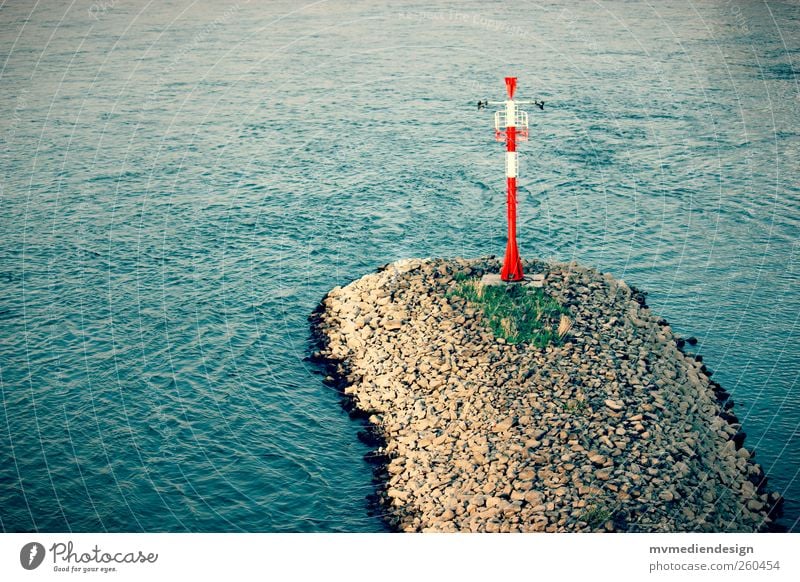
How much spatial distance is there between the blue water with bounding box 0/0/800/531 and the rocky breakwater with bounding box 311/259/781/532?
6.42ft

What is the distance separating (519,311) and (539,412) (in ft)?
24.6

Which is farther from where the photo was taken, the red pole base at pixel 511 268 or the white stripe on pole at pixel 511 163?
the red pole base at pixel 511 268

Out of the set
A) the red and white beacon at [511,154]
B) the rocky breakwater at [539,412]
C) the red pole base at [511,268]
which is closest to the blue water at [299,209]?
the rocky breakwater at [539,412]

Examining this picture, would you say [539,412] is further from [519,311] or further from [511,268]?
[511,268]

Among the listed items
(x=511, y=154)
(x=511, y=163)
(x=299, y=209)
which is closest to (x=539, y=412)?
(x=511, y=163)

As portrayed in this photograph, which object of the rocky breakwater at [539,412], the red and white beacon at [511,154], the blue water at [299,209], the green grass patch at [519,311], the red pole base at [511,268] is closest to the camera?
the rocky breakwater at [539,412]

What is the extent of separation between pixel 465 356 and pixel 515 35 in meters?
78.0

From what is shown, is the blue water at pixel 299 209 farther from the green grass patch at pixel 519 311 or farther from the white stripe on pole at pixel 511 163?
the white stripe on pole at pixel 511 163

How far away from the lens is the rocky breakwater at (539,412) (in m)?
32.1

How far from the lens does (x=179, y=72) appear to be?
97312mm

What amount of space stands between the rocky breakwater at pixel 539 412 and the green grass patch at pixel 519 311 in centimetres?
13

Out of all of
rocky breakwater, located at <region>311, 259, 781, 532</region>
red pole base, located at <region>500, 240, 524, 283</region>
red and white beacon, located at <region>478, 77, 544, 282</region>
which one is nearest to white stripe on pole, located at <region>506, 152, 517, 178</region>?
red and white beacon, located at <region>478, 77, 544, 282</region>

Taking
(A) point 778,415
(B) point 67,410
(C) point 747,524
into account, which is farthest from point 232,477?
(A) point 778,415

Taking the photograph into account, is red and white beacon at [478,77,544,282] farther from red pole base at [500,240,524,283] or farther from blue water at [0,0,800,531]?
blue water at [0,0,800,531]
